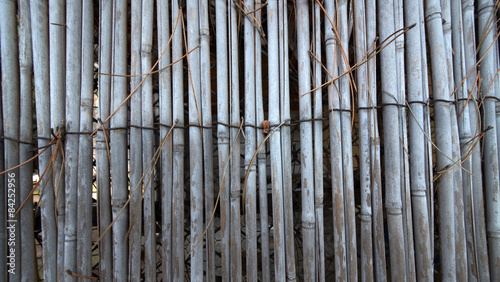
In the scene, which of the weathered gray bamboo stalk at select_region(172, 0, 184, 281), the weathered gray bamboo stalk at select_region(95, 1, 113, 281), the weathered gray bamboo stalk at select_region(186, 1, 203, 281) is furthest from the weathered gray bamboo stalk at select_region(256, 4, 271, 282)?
the weathered gray bamboo stalk at select_region(95, 1, 113, 281)

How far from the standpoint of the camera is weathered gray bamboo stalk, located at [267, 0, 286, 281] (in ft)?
4.68

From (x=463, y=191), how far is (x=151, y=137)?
1882 mm

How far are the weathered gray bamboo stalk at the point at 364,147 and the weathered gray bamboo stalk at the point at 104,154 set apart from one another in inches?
58.2

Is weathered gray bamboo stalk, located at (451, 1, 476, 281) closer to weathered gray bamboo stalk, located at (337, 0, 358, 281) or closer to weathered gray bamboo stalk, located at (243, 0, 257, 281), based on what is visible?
weathered gray bamboo stalk, located at (337, 0, 358, 281)

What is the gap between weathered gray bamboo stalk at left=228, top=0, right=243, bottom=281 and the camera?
1430 millimetres

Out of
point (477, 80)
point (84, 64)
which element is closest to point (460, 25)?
point (477, 80)

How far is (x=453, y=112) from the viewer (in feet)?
4.78

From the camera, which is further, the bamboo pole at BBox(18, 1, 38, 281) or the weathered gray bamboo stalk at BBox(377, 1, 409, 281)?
the bamboo pole at BBox(18, 1, 38, 281)

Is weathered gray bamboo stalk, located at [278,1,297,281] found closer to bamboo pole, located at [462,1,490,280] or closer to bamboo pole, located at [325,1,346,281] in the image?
bamboo pole, located at [325,1,346,281]

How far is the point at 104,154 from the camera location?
1.46m

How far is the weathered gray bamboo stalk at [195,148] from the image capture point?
1.44 metres

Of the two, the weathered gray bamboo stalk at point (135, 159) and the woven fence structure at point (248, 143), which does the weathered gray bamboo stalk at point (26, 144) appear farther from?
the weathered gray bamboo stalk at point (135, 159)

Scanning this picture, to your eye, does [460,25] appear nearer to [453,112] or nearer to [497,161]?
[453,112]

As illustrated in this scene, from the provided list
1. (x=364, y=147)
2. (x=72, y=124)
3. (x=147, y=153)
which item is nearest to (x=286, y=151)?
(x=364, y=147)
